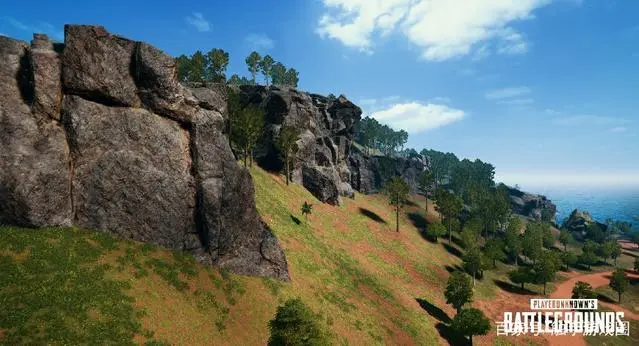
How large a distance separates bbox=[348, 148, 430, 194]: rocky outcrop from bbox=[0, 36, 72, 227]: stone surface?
11894 centimetres

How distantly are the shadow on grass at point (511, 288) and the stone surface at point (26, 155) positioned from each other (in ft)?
340

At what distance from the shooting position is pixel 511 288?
95.8 meters

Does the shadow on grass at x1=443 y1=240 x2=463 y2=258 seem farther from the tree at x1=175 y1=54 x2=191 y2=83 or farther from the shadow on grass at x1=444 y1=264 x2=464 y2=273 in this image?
the tree at x1=175 y1=54 x2=191 y2=83

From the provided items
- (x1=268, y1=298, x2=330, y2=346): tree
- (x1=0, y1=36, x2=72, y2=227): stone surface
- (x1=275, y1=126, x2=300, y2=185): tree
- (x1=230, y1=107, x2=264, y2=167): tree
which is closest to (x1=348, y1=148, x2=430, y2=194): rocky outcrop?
(x1=275, y1=126, x2=300, y2=185): tree

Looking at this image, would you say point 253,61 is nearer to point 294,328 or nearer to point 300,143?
point 300,143

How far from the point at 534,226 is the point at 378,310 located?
429 feet

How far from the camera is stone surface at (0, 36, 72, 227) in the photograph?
96.2ft

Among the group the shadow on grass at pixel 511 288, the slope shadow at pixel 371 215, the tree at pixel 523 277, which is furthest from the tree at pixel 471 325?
the slope shadow at pixel 371 215

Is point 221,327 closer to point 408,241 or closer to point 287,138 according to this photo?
point 287,138

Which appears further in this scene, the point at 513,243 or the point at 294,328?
the point at 513,243

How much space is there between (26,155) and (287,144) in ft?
210

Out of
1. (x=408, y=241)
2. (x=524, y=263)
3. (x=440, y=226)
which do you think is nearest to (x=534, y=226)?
(x=524, y=263)

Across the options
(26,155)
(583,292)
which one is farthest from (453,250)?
(26,155)

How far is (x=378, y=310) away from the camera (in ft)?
168
